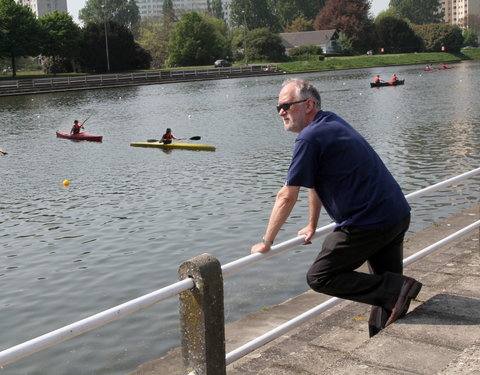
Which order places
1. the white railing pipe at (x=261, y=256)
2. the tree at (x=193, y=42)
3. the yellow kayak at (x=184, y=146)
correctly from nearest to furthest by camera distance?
the white railing pipe at (x=261, y=256), the yellow kayak at (x=184, y=146), the tree at (x=193, y=42)

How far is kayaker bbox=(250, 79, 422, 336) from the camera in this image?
183 inches

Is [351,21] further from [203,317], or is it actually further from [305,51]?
[203,317]

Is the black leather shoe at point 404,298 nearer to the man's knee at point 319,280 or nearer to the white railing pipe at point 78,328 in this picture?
the man's knee at point 319,280

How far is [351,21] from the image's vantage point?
149 m

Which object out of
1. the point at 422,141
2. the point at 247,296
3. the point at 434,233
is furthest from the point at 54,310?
the point at 422,141

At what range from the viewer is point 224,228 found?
50.3 ft

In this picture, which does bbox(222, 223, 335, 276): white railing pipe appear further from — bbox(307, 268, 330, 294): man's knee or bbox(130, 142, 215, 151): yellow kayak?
bbox(130, 142, 215, 151): yellow kayak

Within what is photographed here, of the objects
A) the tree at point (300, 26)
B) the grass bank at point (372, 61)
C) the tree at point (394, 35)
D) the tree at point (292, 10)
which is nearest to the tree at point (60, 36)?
the grass bank at point (372, 61)

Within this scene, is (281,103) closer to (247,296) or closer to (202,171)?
(247,296)

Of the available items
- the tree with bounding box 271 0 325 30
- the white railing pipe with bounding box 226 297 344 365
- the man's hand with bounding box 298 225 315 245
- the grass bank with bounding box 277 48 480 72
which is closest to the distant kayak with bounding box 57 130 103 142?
the white railing pipe with bounding box 226 297 344 365

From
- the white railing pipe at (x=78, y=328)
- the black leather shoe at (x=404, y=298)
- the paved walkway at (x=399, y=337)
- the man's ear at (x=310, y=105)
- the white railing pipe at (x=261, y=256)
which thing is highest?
the man's ear at (x=310, y=105)

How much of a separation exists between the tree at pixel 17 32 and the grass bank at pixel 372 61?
34.7 meters

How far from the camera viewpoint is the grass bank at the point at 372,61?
110 meters

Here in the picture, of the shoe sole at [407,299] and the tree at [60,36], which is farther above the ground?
the tree at [60,36]
